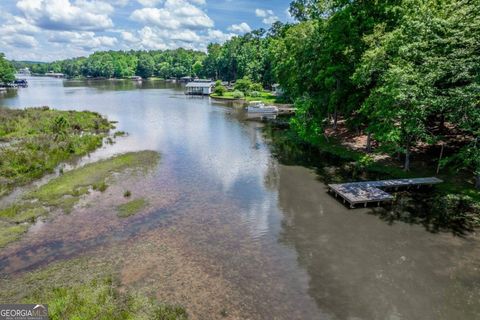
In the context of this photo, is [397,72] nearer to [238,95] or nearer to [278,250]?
[278,250]

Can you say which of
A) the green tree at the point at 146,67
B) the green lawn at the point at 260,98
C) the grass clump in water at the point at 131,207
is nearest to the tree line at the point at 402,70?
the grass clump in water at the point at 131,207

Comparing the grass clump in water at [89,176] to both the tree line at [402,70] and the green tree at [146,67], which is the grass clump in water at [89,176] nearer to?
the tree line at [402,70]

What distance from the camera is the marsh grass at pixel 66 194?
19.1 metres

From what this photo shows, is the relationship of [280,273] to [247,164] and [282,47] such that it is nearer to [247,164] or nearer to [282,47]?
[247,164]

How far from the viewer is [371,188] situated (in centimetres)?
2291

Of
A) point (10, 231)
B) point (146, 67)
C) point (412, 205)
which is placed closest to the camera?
point (10, 231)

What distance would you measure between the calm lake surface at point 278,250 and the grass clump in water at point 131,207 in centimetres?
100

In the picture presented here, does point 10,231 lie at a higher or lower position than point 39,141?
lower

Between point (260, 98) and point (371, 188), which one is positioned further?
point (260, 98)

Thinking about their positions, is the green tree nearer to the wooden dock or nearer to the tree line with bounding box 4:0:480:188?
the tree line with bounding box 4:0:480:188

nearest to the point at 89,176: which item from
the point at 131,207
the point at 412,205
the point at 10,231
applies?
the point at 131,207

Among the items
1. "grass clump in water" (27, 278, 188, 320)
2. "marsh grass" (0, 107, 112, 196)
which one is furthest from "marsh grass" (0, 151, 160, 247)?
"grass clump in water" (27, 278, 188, 320)

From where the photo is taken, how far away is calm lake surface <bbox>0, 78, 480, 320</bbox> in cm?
1294

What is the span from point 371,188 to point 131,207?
55.0 feet
